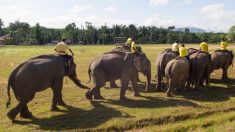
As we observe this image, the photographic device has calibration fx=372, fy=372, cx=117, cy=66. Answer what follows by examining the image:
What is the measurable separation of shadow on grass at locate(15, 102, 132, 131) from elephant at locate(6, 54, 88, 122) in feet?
1.87

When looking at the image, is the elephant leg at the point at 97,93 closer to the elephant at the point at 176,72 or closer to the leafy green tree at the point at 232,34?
the elephant at the point at 176,72

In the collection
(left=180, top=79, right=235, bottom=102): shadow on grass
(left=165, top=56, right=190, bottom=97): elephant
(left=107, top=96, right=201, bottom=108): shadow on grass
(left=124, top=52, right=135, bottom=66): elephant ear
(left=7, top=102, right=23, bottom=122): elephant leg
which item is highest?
(left=124, top=52, right=135, bottom=66): elephant ear

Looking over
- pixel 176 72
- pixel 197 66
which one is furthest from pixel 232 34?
pixel 176 72

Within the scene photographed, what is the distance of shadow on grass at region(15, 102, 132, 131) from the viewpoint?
12.0m

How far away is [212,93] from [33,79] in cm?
835

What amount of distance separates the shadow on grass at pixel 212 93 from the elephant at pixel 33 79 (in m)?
5.65

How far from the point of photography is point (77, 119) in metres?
12.7

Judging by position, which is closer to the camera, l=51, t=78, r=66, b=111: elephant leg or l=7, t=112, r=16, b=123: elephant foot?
l=7, t=112, r=16, b=123: elephant foot

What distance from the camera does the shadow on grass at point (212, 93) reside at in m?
15.8

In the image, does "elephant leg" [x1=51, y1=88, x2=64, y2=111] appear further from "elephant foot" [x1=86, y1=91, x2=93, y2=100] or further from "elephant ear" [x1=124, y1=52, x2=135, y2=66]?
"elephant ear" [x1=124, y1=52, x2=135, y2=66]

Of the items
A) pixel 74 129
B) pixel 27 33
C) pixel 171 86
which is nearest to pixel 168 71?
pixel 171 86

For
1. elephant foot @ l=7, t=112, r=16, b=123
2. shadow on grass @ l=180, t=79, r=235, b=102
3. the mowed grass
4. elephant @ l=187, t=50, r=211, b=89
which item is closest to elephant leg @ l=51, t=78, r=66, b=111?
the mowed grass

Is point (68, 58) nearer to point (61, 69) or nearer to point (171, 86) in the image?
point (61, 69)

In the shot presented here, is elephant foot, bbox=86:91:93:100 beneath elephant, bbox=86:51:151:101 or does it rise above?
beneath
